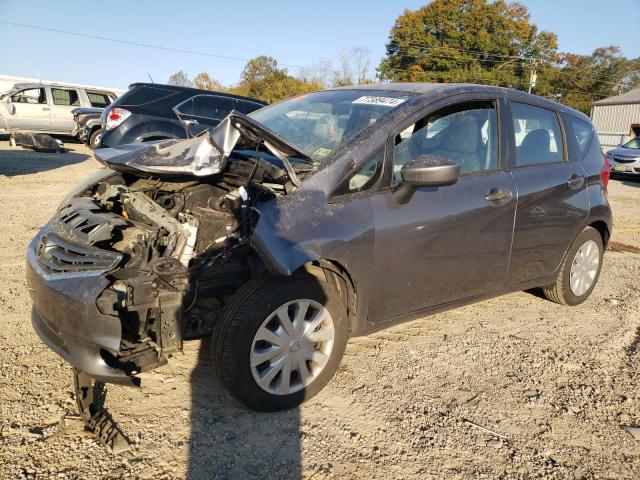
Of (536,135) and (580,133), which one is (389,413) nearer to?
(536,135)

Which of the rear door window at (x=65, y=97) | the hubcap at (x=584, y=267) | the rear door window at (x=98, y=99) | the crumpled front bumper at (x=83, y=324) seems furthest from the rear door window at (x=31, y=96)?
the hubcap at (x=584, y=267)

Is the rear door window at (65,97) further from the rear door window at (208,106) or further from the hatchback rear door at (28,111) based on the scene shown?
the rear door window at (208,106)

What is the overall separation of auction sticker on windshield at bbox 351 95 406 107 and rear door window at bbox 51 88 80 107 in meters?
16.3

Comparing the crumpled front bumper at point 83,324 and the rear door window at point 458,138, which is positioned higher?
the rear door window at point 458,138

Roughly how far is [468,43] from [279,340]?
43385 mm

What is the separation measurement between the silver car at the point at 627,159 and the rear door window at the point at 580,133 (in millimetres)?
13369

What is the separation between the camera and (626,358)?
3451 millimetres

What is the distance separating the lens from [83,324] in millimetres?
2229

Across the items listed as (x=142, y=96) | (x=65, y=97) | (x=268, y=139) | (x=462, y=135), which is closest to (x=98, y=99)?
(x=65, y=97)

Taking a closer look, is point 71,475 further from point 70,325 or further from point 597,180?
point 597,180

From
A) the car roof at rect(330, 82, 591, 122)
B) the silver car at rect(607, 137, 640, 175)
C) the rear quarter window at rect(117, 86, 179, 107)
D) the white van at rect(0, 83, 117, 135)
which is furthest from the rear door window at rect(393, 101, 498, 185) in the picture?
the white van at rect(0, 83, 117, 135)

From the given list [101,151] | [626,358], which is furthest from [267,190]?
[626,358]

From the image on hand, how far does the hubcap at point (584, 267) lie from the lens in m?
4.16

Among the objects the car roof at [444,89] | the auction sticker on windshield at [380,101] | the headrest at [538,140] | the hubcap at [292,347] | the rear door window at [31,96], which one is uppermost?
the rear door window at [31,96]
